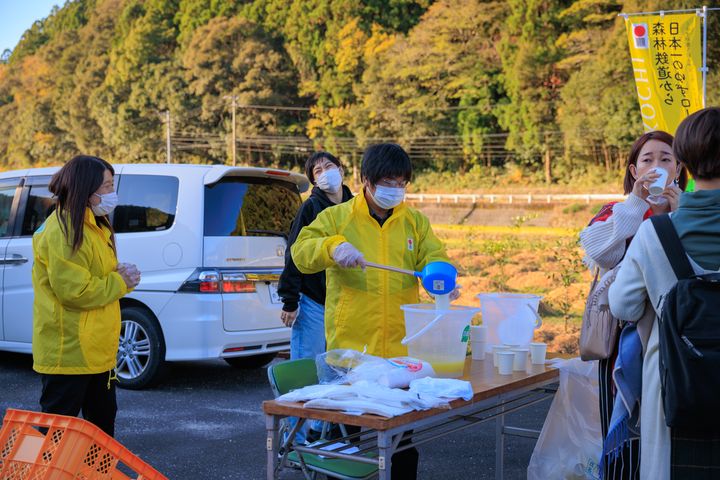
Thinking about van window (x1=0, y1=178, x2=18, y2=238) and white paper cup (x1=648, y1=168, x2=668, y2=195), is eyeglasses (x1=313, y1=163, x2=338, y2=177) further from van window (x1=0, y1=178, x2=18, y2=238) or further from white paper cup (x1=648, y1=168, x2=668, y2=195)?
van window (x1=0, y1=178, x2=18, y2=238)

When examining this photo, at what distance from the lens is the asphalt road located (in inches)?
205

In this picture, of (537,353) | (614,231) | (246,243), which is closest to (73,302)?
(537,353)

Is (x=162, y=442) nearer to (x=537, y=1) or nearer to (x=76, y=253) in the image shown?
(x=76, y=253)

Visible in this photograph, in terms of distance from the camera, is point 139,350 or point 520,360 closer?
point 520,360

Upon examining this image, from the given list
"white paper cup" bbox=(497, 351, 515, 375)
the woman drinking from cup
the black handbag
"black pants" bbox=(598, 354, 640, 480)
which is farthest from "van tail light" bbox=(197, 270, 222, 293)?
the black handbag

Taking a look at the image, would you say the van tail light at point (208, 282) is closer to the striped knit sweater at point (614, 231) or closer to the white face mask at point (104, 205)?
the white face mask at point (104, 205)

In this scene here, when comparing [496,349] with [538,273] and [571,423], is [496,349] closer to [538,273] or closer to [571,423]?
[571,423]

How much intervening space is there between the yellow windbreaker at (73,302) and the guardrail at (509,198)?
1539 inches

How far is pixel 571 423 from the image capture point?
4137mm

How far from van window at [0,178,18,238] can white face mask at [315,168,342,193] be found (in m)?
4.10

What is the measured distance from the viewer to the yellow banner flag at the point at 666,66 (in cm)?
1088

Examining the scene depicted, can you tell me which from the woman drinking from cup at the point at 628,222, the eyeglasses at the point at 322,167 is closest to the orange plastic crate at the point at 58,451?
the woman drinking from cup at the point at 628,222

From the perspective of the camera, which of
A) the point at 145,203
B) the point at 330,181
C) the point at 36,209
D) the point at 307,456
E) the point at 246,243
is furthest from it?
the point at 36,209

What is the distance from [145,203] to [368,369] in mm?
4748
